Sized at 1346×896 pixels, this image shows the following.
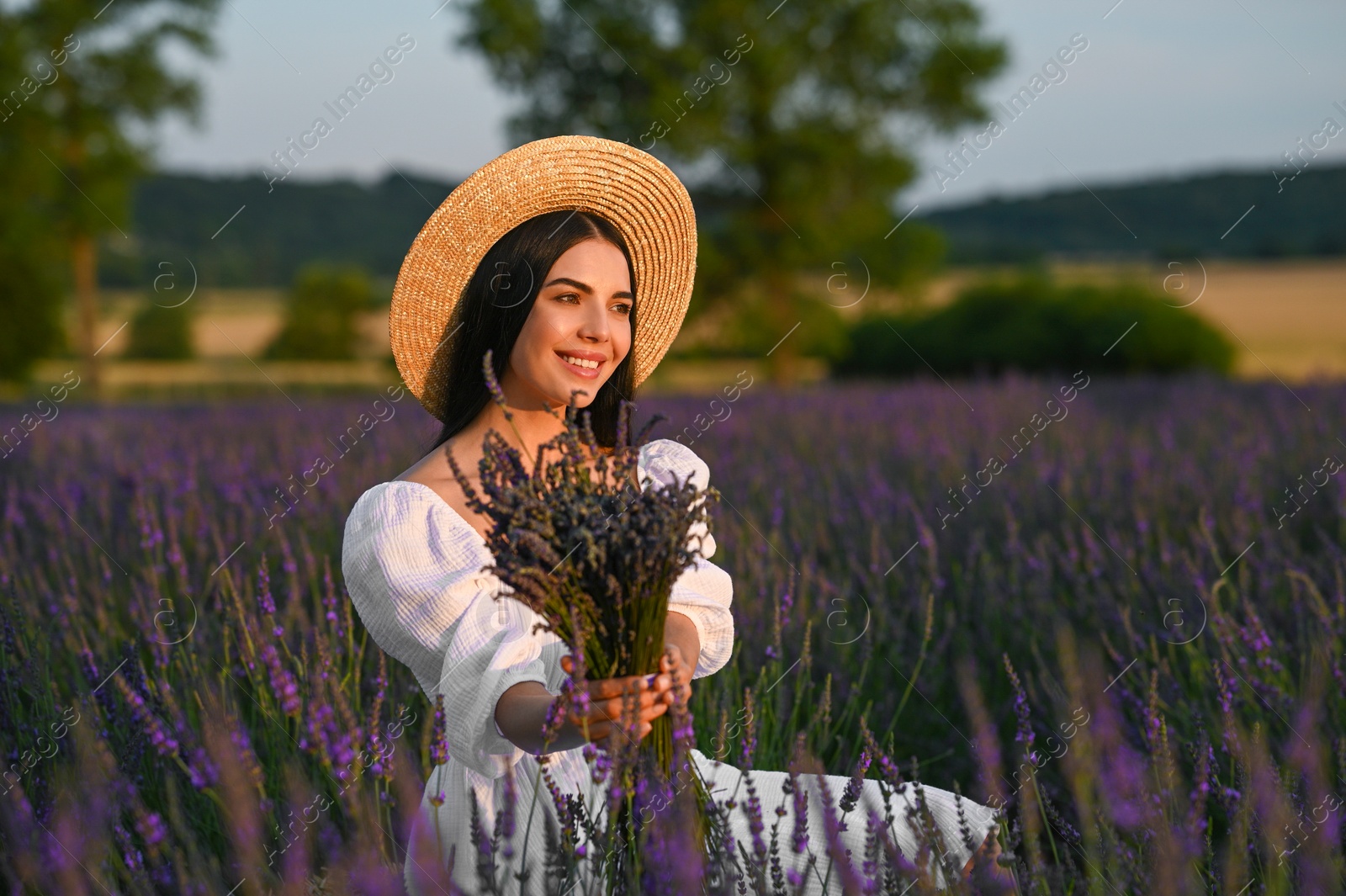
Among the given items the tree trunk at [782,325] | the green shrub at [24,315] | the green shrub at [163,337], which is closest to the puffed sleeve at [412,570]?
the tree trunk at [782,325]

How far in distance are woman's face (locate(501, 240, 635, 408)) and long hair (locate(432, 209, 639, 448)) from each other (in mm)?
22

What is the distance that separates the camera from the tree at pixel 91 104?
18172mm

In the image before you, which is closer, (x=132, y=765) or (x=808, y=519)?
(x=132, y=765)

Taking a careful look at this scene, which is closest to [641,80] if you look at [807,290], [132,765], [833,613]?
[807,290]

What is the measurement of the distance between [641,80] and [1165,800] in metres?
15.2

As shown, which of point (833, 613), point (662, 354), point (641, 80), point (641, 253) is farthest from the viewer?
point (641, 80)

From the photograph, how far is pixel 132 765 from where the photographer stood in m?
1.91

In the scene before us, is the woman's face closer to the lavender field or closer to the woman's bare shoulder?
the woman's bare shoulder

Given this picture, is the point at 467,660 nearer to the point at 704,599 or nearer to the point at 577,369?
the point at 704,599

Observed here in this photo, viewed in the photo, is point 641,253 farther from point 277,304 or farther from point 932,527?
point 277,304

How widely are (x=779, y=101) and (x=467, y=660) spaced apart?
14.8 meters

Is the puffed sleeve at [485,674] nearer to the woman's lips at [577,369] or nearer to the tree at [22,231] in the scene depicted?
the woman's lips at [577,369]

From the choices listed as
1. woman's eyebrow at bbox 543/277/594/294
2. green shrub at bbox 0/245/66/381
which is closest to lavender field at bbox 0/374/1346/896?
woman's eyebrow at bbox 543/277/594/294

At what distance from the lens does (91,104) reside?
737 inches
